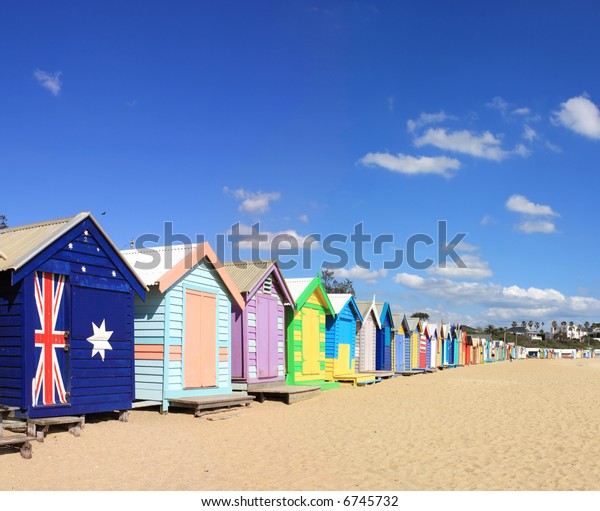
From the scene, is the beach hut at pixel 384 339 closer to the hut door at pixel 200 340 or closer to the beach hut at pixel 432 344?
the beach hut at pixel 432 344

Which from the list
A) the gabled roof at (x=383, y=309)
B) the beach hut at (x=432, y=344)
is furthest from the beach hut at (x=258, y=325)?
the beach hut at (x=432, y=344)

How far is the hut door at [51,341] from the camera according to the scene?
10.9 metres

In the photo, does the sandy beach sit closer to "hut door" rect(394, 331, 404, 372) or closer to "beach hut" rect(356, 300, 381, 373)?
"beach hut" rect(356, 300, 381, 373)

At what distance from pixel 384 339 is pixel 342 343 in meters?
8.47

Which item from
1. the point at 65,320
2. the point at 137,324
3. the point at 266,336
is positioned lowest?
the point at 266,336

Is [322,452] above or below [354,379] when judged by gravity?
above

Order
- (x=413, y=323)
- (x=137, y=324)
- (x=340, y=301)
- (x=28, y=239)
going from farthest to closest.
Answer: (x=413, y=323), (x=340, y=301), (x=137, y=324), (x=28, y=239)

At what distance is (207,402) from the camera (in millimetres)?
14531

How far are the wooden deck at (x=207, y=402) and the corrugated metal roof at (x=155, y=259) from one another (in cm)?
285

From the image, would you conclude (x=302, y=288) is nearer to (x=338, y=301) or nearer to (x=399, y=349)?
(x=338, y=301)

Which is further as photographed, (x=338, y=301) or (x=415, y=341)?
(x=415, y=341)

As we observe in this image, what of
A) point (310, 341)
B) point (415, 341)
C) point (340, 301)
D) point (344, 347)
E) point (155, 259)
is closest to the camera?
point (155, 259)

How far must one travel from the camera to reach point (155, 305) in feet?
48.2

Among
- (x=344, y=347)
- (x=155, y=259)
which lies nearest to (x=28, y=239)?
(x=155, y=259)
